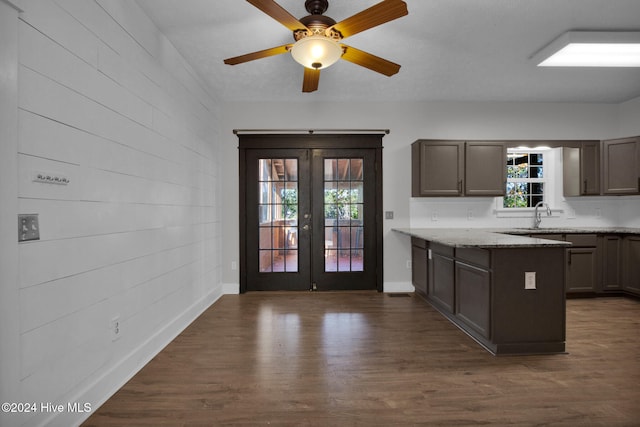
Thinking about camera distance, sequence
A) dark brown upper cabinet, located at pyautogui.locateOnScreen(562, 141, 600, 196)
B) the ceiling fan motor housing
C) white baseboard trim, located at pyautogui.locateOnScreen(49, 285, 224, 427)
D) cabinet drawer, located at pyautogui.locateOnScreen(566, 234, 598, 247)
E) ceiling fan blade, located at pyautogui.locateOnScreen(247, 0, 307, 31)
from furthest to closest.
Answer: dark brown upper cabinet, located at pyautogui.locateOnScreen(562, 141, 600, 196)
cabinet drawer, located at pyautogui.locateOnScreen(566, 234, 598, 247)
the ceiling fan motor housing
ceiling fan blade, located at pyautogui.locateOnScreen(247, 0, 307, 31)
white baseboard trim, located at pyautogui.locateOnScreen(49, 285, 224, 427)

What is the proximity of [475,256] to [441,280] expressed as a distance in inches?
30.3

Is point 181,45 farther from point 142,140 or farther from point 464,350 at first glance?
point 464,350

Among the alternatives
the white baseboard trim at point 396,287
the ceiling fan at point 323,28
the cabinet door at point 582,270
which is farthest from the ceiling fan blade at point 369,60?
the cabinet door at point 582,270

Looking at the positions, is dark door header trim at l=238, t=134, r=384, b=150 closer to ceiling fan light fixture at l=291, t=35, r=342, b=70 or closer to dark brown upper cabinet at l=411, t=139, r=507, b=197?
dark brown upper cabinet at l=411, t=139, r=507, b=197

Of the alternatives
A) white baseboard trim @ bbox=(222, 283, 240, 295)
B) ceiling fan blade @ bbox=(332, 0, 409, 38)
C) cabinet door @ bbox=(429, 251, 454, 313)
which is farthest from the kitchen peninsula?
white baseboard trim @ bbox=(222, 283, 240, 295)

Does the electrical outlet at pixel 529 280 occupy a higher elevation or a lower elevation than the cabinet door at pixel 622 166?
lower

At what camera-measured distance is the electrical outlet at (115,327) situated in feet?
6.88

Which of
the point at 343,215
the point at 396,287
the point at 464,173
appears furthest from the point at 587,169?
the point at 343,215

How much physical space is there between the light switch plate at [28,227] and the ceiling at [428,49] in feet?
5.99

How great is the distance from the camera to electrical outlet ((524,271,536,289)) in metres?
2.62

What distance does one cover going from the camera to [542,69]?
3.60 metres

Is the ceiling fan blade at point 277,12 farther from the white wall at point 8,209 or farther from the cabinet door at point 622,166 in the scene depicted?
the cabinet door at point 622,166

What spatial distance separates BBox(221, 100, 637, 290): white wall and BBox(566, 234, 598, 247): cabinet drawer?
63cm

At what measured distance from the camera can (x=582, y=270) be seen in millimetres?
4168
